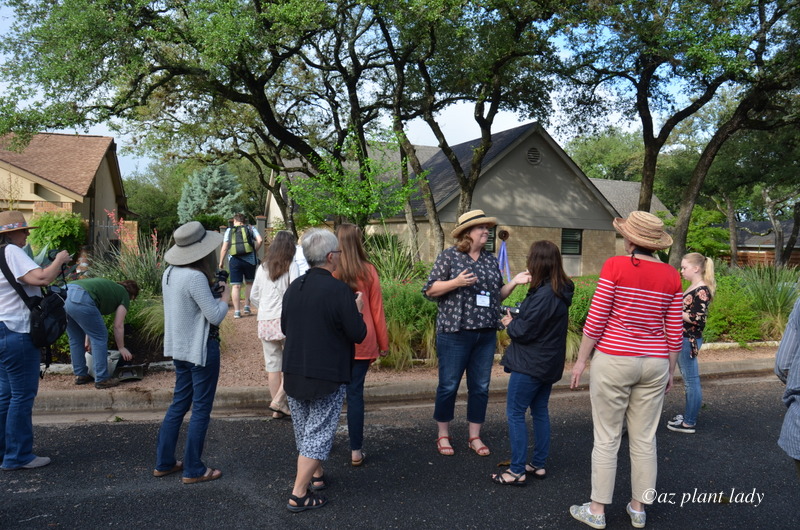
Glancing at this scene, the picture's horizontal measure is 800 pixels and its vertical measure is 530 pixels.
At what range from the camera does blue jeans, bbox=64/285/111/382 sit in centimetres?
623

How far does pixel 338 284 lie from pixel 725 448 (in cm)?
397

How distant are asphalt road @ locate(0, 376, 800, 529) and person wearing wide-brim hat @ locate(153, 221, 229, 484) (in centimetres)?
26

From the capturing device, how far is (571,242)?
27.1 metres

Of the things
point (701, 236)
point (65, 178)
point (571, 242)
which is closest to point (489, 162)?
point (571, 242)

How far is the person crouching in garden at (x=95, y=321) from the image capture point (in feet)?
20.5

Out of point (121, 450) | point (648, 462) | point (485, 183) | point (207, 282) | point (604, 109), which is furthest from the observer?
point (485, 183)

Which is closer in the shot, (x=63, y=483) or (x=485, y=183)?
(x=63, y=483)

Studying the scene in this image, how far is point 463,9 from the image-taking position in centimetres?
1534

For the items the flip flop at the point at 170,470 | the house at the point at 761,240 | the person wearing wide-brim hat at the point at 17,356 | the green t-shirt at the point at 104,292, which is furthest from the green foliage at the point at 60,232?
the house at the point at 761,240

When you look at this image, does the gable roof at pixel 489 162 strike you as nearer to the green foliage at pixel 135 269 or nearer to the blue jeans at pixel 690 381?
the green foliage at pixel 135 269

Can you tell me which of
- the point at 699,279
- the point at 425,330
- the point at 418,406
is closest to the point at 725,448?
the point at 699,279

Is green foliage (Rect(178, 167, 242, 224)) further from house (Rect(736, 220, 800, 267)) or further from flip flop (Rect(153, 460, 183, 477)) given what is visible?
flip flop (Rect(153, 460, 183, 477))

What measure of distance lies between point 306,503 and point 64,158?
2389cm

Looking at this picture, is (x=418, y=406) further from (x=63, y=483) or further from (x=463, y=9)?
(x=463, y=9)
